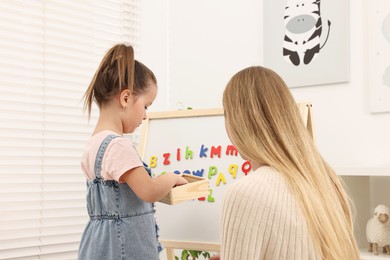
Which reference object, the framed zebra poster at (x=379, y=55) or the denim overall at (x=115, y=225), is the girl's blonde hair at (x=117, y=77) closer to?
the denim overall at (x=115, y=225)

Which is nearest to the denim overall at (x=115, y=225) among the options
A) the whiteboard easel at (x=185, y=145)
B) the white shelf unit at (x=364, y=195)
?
the whiteboard easel at (x=185, y=145)

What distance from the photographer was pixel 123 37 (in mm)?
2490

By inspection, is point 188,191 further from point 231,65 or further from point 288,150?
point 231,65

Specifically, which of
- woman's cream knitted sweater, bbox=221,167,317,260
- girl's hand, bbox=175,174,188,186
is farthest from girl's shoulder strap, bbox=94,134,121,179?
woman's cream knitted sweater, bbox=221,167,317,260

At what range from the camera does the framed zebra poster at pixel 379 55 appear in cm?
194

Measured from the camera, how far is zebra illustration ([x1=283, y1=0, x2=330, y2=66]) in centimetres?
212

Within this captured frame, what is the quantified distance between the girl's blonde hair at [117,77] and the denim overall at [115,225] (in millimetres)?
150

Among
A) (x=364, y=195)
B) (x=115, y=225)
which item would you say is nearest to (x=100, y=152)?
(x=115, y=225)

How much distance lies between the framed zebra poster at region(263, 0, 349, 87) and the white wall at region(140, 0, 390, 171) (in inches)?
1.4

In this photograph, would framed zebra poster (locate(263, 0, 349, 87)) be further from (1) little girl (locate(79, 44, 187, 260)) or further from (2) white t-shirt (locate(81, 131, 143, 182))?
(2) white t-shirt (locate(81, 131, 143, 182))

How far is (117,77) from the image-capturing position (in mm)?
1582

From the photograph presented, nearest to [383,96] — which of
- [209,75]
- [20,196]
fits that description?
[209,75]

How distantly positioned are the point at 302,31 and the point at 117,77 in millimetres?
923

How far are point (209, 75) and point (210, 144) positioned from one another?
572 millimetres
